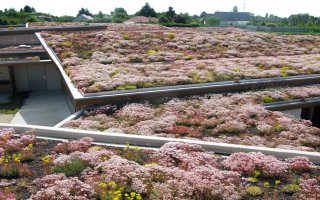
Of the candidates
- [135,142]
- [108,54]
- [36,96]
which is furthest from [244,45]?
[135,142]

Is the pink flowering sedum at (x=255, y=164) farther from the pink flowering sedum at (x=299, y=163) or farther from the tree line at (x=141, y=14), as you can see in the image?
the tree line at (x=141, y=14)

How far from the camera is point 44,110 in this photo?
24297mm

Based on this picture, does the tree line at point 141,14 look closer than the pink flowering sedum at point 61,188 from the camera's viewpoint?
No

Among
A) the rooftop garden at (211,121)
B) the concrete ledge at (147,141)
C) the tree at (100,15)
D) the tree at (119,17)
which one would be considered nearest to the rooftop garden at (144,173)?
the concrete ledge at (147,141)

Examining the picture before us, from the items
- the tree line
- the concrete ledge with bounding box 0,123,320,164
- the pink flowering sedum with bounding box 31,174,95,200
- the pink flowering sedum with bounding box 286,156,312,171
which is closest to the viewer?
the pink flowering sedum with bounding box 31,174,95,200

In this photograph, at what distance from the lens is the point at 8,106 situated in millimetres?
25484

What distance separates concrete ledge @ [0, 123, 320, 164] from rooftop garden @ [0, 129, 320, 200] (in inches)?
12.3

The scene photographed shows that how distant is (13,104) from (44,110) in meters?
3.61

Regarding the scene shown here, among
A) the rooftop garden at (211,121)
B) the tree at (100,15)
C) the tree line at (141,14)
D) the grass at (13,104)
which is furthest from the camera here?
the tree at (100,15)

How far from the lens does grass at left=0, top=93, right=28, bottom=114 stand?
24.1 m

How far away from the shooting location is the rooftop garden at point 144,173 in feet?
25.0

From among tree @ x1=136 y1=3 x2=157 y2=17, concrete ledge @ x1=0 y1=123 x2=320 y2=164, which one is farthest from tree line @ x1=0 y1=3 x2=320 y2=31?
concrete ledge @ x1=0 y1=123 x2=320 y2=164

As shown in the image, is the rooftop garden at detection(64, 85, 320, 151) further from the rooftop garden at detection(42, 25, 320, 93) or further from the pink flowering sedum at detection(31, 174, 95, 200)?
the pink flowering sedum at detection(31, 174, 95, 200)

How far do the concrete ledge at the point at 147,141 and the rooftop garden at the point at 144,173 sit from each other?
0.31m
